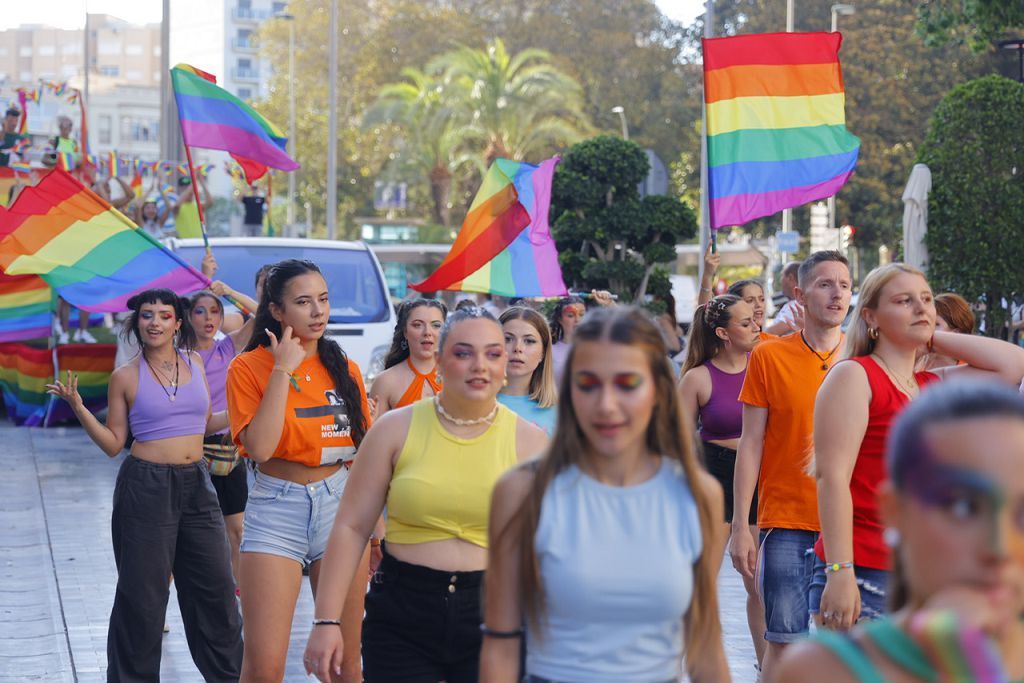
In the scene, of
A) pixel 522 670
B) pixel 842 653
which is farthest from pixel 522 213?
pixel 842 653

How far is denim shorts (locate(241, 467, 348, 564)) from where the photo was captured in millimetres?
5555

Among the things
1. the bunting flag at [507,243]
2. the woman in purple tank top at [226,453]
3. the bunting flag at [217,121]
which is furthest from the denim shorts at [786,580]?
the bunting flag at [217,121]

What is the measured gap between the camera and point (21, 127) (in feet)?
65.4

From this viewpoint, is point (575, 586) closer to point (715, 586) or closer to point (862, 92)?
point (715, 586)

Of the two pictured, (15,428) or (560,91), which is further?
(560,91)

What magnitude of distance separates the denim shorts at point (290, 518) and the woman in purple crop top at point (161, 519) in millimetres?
999

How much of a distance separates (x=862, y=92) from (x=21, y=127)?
1120 inches

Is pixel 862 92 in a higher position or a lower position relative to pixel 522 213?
higher

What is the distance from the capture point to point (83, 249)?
29.3 feet

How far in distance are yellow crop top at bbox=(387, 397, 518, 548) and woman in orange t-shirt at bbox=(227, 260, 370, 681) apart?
120 centimetres

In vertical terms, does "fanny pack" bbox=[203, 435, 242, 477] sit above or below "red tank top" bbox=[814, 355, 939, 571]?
below

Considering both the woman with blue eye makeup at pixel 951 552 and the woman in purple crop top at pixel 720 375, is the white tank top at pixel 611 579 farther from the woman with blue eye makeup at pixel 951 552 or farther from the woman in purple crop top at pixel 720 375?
the woman in purple crop top at pixel 720 375

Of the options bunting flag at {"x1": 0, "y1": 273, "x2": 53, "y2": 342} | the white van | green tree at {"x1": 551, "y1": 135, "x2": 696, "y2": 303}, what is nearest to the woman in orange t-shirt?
the white van

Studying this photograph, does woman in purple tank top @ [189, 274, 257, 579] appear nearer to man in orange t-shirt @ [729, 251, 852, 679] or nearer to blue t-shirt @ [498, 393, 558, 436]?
blue t-shirt @ [498, 393, 558, 436]
